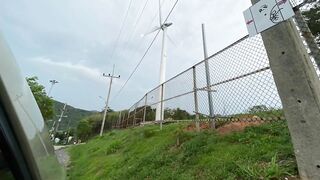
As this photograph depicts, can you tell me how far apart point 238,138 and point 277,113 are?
1117mm

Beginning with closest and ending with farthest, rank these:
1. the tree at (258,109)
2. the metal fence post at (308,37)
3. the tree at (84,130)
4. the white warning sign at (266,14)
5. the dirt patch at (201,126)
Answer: the white warning sign at (266,14) < the metal fence post at (308,37) < the tree at (258,109) < the dirt patch at (201,126) < the tree at (84,130)

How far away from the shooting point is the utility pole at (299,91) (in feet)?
9.39

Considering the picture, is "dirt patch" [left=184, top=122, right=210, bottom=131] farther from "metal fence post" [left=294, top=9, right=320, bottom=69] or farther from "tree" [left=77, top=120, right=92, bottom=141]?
"tree" [left=77, top=120, right=92, bottom=141]

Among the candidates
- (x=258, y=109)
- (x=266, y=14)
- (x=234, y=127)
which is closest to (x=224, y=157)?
(x=258, y=109)

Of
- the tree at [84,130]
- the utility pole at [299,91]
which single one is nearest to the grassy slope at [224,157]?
the utility pole at [299,91]

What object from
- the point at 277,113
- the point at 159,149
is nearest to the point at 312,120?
the point at 277,113

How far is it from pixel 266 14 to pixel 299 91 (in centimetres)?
85

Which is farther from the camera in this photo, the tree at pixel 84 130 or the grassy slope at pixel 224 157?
the tree at pixel 84 130

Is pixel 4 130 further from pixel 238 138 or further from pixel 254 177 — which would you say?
pixel 238 138

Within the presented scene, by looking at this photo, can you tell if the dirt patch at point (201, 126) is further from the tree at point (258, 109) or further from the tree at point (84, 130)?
the tree at point (84, 130)

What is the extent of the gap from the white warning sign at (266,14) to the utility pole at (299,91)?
0.11 m

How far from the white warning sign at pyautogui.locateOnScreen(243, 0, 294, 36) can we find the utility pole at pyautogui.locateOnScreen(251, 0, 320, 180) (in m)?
0.11

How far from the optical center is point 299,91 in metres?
2.95

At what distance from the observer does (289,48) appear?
3.04m
